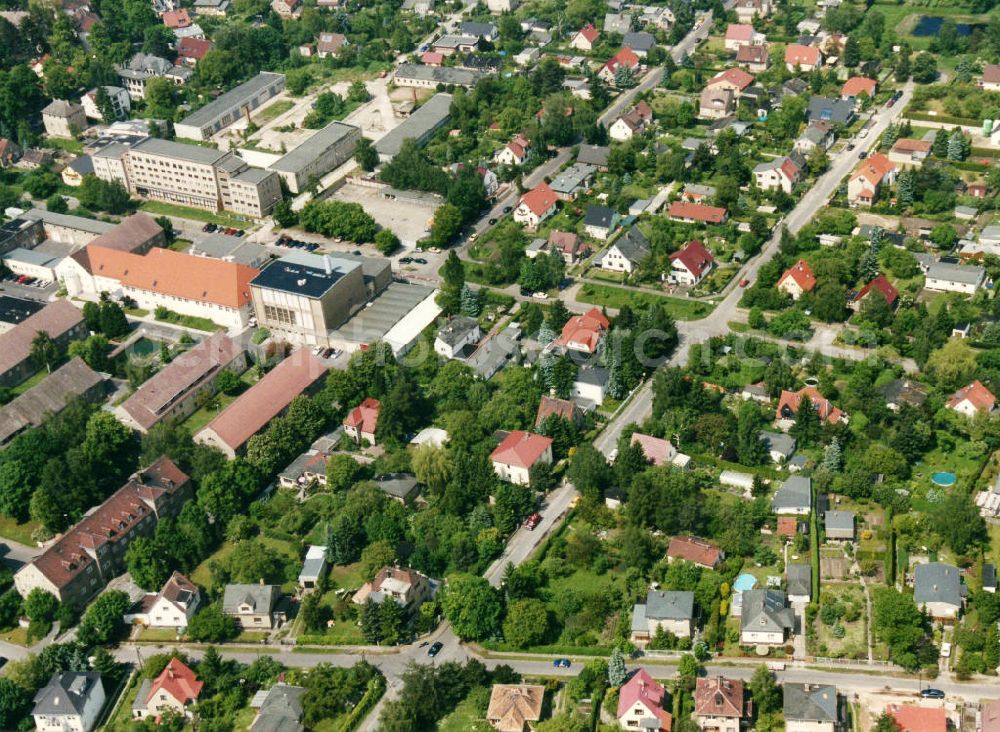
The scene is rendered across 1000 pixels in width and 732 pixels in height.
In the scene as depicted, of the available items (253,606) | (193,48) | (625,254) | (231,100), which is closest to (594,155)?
(625,254)

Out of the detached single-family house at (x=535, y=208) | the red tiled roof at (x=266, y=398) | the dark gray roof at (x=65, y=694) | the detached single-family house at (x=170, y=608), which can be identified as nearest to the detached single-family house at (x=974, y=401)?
the detached single-family house at (x=535, y=208)

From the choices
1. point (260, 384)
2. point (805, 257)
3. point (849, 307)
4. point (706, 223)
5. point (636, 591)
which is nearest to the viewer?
point (636, 591)

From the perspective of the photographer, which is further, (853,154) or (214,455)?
(853,154)

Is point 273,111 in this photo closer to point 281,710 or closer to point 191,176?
point 191,176

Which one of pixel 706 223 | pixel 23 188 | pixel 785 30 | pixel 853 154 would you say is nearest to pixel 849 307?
A: pixel 706 223

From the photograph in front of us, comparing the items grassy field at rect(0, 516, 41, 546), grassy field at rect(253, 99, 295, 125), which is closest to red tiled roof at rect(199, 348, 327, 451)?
grassy field at rect(0, 516, 41, 546)

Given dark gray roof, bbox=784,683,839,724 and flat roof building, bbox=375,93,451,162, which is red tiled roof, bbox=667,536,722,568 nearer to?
dark gray roof, bbox=784,683,839,724

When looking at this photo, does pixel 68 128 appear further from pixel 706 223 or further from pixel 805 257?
pixel 805 257

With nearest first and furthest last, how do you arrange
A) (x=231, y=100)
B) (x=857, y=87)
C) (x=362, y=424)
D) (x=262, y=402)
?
(x=362, y=424) → (x=262, y=402) → (x=857, y=87) → (x=231, y=100)
